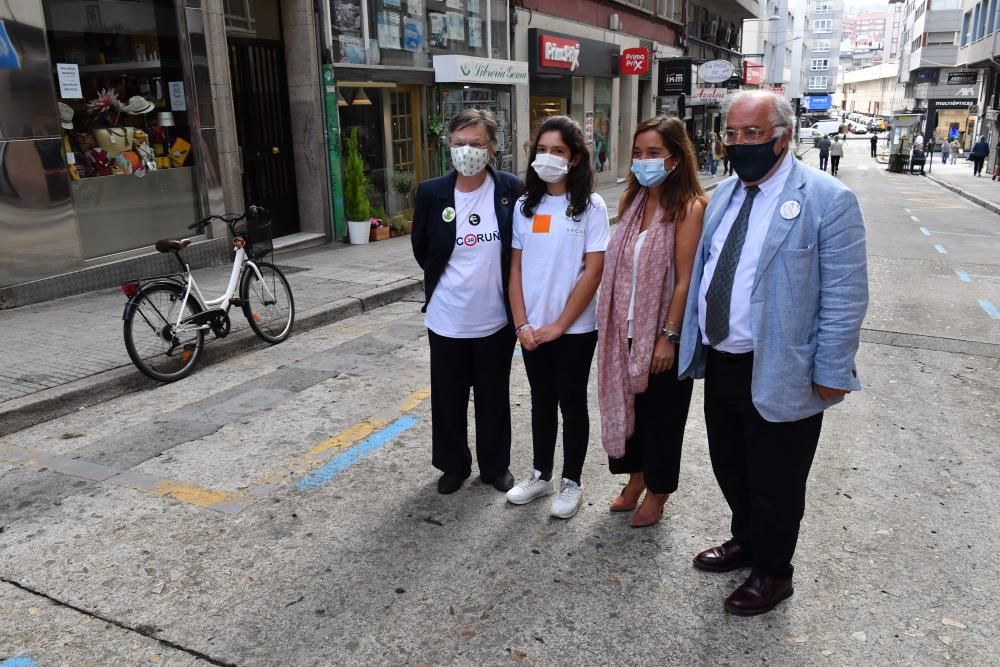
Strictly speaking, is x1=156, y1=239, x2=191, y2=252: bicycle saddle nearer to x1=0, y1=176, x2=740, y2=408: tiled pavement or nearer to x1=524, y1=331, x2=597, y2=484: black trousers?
x1=0, y1=176, x2=740, y2=408: tiled pavement

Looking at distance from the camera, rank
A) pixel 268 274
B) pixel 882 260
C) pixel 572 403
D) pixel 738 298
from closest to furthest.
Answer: pixel 738 298, pixel 572 403, pixel 268 274, pixel 882 260

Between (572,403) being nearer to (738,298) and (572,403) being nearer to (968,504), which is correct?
(738,298)

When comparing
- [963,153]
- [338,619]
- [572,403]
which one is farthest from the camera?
[963,153]

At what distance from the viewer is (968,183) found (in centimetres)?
2927

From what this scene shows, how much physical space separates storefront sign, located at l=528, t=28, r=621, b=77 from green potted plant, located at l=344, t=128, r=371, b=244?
7.57 meters

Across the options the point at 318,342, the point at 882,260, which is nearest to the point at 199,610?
the point at 318,342

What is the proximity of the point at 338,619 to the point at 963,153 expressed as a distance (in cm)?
5675

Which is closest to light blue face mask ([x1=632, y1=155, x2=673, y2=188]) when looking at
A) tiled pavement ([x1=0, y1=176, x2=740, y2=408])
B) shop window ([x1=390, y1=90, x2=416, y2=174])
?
tiled pavement ([x1=0, y1=176, x2=740, y2=408])

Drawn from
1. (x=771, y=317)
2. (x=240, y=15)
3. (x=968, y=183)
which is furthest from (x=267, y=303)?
(x=968, y=183)

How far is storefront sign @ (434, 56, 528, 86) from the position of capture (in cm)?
1445

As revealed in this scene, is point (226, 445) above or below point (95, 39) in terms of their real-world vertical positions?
below

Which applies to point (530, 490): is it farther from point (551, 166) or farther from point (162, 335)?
point (162, 335)

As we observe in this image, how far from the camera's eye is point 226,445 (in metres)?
4.86

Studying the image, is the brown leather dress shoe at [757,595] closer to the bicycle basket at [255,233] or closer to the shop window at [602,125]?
the bicycle basket at [255,233]
